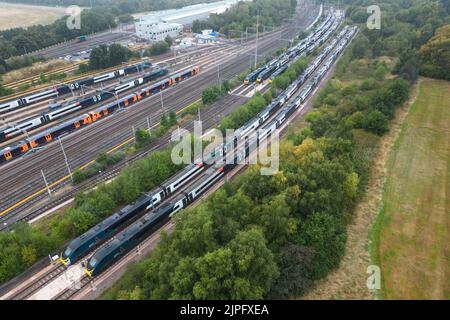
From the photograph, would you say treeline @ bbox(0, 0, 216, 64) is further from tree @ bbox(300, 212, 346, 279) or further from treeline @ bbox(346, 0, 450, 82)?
treeline @ bbox(346, 0, 450, 82)

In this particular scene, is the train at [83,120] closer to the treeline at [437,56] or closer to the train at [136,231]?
the train at [136,231]

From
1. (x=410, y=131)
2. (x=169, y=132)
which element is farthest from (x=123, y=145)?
(x=410, y=131)

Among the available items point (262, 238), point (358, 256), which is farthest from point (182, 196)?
point (358, 256)

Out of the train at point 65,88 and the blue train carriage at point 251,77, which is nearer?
the train at point 65,88

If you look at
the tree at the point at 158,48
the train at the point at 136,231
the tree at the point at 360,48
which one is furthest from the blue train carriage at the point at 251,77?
the train at the point at 136,231

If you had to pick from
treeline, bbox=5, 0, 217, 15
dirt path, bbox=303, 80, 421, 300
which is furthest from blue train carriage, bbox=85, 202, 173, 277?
treeline, bbox=5, 0, 217, 15

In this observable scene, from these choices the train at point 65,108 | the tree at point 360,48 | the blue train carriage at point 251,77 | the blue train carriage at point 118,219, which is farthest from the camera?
the tree at point 360,48

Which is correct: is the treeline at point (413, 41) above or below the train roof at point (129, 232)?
above
